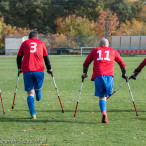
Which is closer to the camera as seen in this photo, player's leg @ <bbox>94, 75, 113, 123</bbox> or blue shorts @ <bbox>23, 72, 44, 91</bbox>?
player's leg @ <bbox>94, 75, 113, 123</bbox>

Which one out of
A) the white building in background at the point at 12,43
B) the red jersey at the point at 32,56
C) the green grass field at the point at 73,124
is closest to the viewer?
the green grass field at the point at 73,124

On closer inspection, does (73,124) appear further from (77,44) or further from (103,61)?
(77,44)

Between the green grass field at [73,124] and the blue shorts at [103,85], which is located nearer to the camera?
the green grass field at [73,124]

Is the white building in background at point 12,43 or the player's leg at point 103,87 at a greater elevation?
the player's leg at point 103,87

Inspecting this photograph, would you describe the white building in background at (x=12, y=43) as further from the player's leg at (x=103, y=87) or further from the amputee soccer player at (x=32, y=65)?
the player's leg at (x=103, y=87)

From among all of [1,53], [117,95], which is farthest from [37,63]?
[1,53]

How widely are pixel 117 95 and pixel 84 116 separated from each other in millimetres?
3557

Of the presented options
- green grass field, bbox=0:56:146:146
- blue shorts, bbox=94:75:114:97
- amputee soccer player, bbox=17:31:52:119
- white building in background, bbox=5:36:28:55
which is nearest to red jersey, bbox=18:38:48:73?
amputee soccer player, bbox=17:31:52:119

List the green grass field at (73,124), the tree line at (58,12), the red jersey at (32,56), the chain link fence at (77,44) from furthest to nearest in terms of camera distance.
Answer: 1. the tree line at (58,12)
2. the chain link fence at (77,44)
3. the red jersey at (32,56)
4. the green grass field at (73,124)

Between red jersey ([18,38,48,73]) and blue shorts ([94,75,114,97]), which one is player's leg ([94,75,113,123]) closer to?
blue shorts ([94,75,114,97])

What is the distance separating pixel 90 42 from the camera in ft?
170

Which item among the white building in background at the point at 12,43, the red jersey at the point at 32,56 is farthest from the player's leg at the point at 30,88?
the white building in background at the point at 12,43

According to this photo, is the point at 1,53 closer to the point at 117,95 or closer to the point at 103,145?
the point at 117,95

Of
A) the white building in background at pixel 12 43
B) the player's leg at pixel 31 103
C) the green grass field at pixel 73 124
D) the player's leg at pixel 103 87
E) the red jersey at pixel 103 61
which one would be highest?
the red jersey at pixel 103 61
